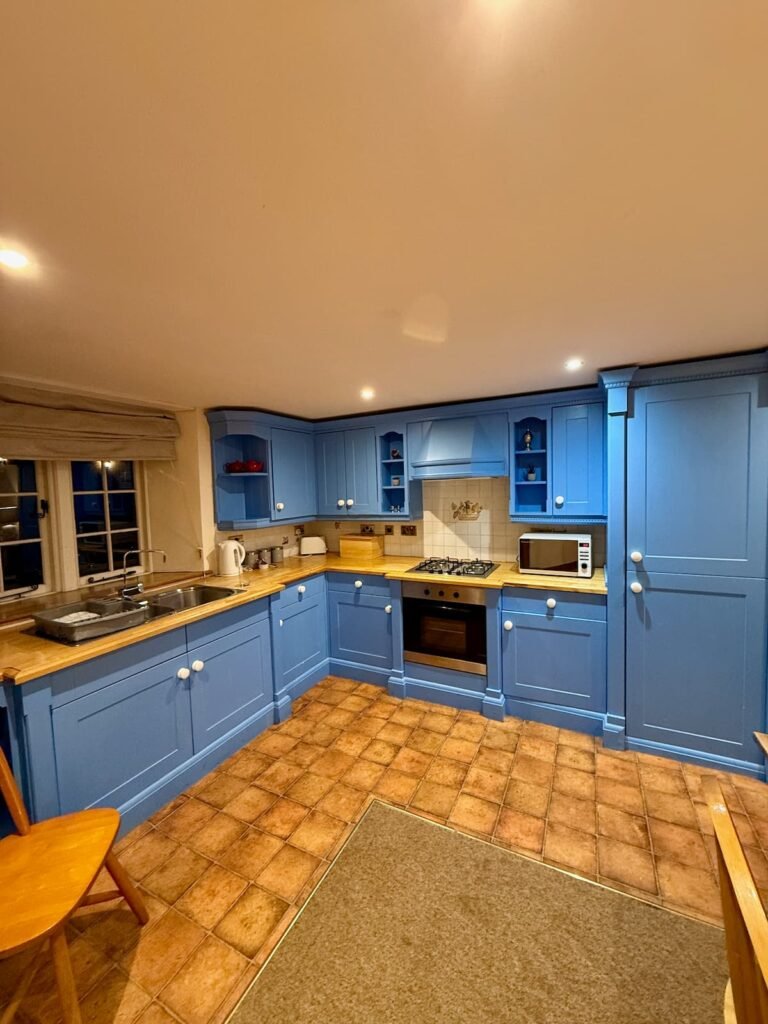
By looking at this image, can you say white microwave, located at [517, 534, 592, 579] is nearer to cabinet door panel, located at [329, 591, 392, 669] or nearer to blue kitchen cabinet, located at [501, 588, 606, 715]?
blue kitchen cabinet, located at [501, 588, 606, 715]

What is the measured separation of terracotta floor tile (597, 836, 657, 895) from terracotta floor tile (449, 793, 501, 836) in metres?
0.44

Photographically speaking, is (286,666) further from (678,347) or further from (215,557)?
(678,347)

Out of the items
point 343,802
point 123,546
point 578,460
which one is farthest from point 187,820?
point 578,460

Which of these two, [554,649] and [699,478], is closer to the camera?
[699,478]

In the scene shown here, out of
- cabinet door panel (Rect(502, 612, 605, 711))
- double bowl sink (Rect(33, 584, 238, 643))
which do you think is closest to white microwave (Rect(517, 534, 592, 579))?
cabinet door panel (Rect(502, 612, 605, 711))

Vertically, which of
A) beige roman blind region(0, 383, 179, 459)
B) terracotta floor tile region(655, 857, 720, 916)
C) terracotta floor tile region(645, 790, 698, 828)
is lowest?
terracotta floor tile region(645, 790, 698, 828)

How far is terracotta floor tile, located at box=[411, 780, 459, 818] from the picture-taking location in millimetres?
1975

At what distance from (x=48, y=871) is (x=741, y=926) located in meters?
1.73

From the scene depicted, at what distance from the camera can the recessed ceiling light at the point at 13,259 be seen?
103 centimetres

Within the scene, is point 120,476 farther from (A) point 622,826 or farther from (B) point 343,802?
(A) point 622,826

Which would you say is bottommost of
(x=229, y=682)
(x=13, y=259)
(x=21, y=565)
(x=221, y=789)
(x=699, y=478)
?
(x=221, y=789)

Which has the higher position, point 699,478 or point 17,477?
point 17,477

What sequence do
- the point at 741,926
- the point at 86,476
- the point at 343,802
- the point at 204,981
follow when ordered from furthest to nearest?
the point at 86,476
the point at 343,802
the point at 204,981
the point at 741,926

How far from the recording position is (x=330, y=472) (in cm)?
362
